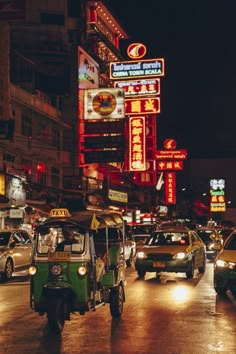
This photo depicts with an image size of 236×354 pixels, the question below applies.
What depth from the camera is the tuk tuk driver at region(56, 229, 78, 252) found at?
1047 centimetres

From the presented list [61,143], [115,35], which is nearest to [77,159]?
[61,143]

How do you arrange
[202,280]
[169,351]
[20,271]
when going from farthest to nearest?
[20,271], [202,280], [169,351]

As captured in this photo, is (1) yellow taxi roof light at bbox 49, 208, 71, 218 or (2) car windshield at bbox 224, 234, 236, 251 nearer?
(1) yellow taxi roof light at bbox 49, 208, 71, 218

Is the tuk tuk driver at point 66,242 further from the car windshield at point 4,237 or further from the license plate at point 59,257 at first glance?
the car windshield at point 4,237

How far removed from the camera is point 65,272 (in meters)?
10.1

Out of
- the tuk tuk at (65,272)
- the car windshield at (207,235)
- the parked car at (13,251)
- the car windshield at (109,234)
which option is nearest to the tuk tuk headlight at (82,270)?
the tuk tuk at (65,272)

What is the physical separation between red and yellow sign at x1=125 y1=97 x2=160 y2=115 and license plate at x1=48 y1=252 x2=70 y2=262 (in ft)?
120

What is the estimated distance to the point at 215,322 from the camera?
11.0 meters

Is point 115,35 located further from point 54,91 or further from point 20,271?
point 20,271

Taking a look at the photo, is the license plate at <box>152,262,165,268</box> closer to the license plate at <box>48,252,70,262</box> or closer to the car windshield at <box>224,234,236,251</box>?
the car windshield at <box>224,234,236,251</box>

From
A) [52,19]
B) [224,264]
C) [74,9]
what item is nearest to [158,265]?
[224,264]

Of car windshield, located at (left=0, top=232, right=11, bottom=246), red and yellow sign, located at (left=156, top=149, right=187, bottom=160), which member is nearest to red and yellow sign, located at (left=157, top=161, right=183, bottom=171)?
red and yellow sign, located at (left=156, top=149, right=187, bottom=160)

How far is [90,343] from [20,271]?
1354cm

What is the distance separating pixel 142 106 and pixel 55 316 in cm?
3865
